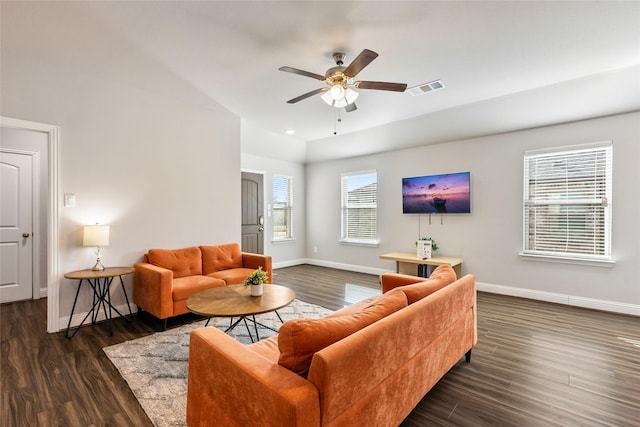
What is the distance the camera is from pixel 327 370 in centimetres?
117

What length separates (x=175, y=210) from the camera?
4.27m

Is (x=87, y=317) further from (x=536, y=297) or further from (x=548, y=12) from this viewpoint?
(x=536, y=297)

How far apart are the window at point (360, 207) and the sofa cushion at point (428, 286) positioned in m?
3.77

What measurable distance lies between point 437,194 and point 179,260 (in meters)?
4.30

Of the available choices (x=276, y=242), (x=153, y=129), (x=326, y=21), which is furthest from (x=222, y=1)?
(x=276, y=242)

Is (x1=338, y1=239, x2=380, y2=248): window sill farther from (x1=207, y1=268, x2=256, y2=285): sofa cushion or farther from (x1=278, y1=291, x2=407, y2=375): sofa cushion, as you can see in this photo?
(x1=278, y1=291, x2=407, y2=375): sofa cushion

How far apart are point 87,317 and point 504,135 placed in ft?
20.3

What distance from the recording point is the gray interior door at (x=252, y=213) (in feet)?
20.5

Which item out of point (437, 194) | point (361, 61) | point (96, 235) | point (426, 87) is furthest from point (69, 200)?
point (437, 194)

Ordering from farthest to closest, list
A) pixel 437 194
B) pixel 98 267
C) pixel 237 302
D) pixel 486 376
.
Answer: pixel 437 194 → pixel 98 267 → pixel 237 302 → pixel 486 376

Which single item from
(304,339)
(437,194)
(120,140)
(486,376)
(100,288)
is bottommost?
(486,376)

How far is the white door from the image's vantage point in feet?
14.0

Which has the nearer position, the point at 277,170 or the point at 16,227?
the point at 16,227

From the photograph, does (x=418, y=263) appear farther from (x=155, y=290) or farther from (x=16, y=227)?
(x=16, y=227)
